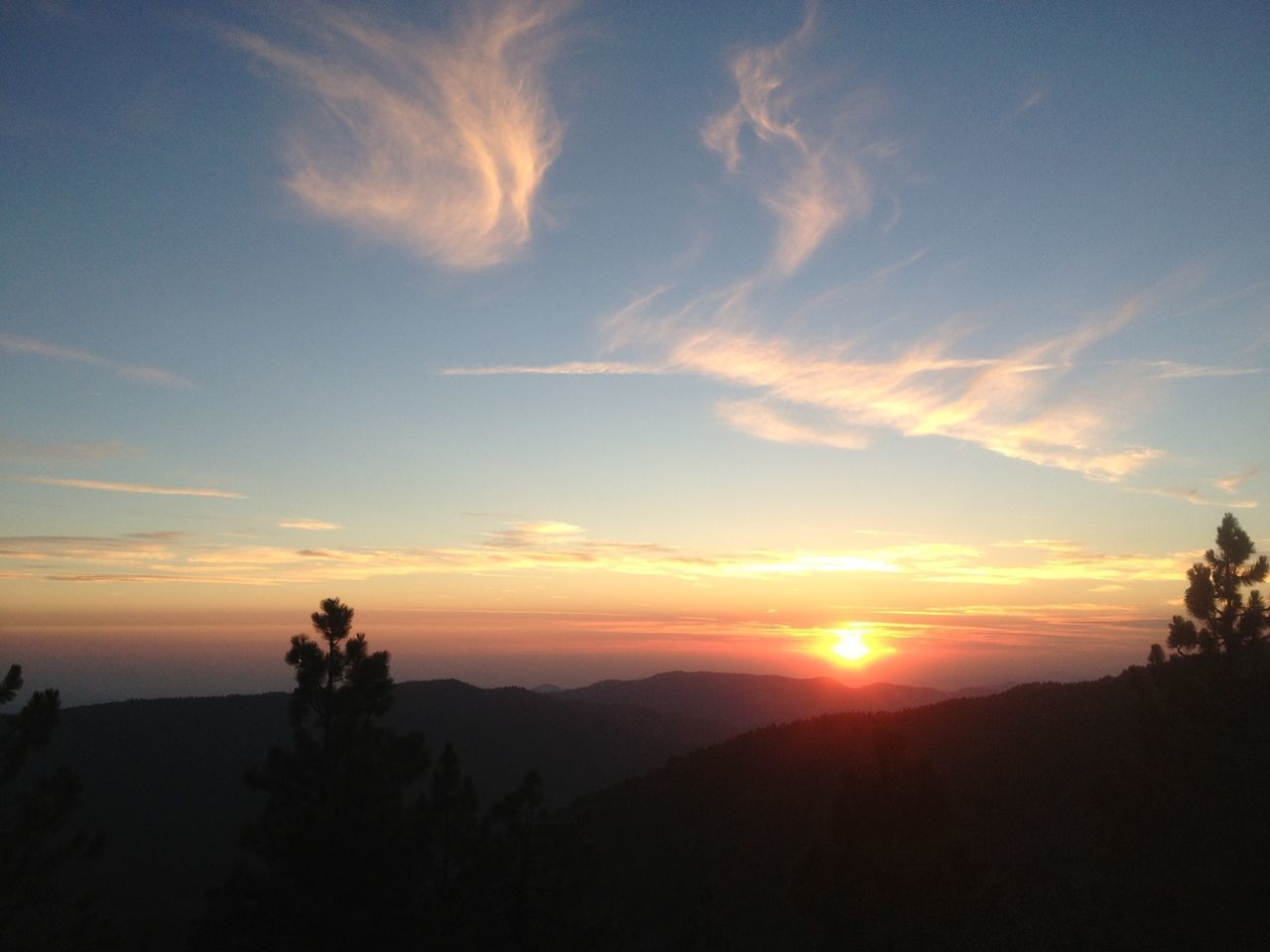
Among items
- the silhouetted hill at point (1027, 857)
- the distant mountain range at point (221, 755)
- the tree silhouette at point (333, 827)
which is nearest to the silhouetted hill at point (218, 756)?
the distant mountain range at point (221, 755)

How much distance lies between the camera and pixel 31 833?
14172 millimetres

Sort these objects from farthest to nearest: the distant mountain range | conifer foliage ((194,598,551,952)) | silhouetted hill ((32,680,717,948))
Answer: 1. the distant mountain range
2. silhouetted hill ((32,680,717,948))
3. conifer foliage ((194,598,551,952))

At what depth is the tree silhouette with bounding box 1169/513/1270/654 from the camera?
661 inches

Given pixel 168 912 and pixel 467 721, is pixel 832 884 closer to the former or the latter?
pixel 168 912

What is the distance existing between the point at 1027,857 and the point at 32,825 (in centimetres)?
2614

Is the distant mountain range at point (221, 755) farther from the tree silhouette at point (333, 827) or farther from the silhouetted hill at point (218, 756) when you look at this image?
the tree silhouette at point (333, 827)

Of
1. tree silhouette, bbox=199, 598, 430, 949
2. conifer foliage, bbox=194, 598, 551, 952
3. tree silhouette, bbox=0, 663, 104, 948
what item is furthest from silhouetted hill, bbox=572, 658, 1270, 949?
tree silhouette, bbox=0, 663, 104, 948

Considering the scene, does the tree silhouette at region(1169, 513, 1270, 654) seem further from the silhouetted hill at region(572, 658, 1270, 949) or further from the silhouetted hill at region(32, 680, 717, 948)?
the silhouetted hill at region(32, 680, 717, 948)

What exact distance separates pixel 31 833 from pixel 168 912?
44.9m

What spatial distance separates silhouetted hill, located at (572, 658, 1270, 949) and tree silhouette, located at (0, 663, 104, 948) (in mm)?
10147

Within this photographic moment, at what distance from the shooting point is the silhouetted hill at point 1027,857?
1331 cm

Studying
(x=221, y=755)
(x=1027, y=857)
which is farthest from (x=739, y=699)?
(x=1027, y=857)

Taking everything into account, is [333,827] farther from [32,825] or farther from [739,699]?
[739,699]

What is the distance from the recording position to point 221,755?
89875mm
